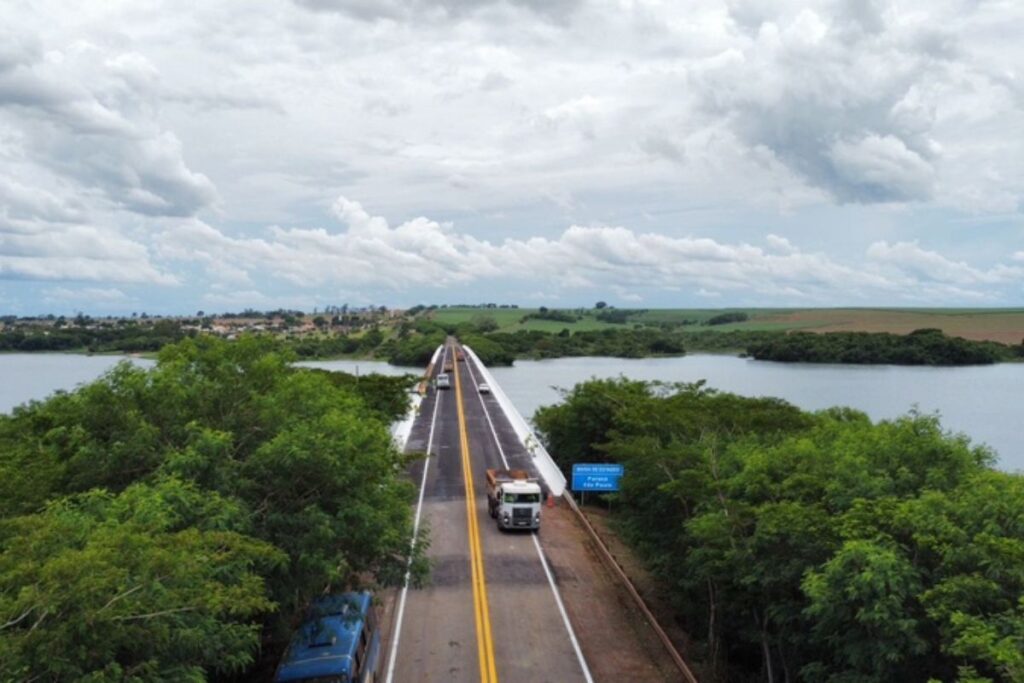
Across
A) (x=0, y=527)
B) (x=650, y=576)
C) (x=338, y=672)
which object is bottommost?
(x=650, y=576)

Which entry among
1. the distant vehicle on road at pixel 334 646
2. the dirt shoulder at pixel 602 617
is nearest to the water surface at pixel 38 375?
the dirt shoulder at pixel 602 617

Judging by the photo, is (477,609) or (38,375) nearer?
(477,609)

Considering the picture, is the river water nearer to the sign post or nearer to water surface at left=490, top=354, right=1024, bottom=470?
water surface at left=490, top=354, right=1024, bottom=470

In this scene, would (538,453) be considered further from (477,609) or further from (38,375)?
(38,375)

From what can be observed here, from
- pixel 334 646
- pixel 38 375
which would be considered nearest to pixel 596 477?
pixel 334 646

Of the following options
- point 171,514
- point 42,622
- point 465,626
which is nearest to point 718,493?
point 465,626

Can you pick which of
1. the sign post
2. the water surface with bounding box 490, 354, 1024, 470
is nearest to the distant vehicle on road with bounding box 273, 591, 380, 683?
the sign post

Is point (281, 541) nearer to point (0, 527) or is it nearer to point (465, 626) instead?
point (0, 527)
